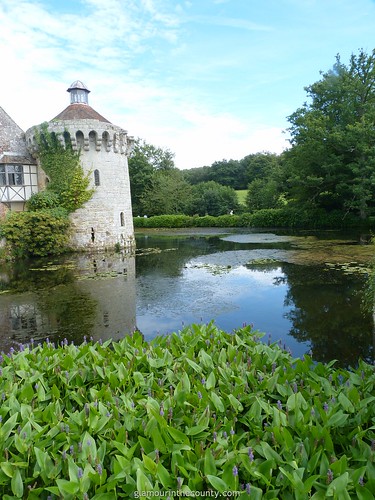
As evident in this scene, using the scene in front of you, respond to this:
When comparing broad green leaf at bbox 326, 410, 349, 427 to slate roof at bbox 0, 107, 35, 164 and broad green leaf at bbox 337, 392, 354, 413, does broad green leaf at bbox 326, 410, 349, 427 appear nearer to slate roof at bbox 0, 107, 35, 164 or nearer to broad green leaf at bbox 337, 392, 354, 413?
broad green leaf at bbox 337, 392, 354, 413

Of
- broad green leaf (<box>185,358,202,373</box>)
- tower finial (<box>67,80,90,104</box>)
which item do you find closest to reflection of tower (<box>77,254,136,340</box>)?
broad green leaf (<box>185,358,202,373</box>)

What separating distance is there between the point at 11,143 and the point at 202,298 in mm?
18330

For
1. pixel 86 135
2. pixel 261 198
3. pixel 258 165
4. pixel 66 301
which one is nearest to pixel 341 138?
pixel 86 135

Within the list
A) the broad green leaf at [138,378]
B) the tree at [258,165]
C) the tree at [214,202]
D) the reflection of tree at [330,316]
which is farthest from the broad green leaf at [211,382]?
the tree at [258,165]

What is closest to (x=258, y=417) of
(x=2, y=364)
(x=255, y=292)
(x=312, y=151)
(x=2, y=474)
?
(x=2, y=474)

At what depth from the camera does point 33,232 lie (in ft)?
68.4

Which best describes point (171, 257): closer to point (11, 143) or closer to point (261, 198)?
point (11, 143)

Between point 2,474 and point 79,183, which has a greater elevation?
point 79,183

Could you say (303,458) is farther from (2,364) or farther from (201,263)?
(201,263)

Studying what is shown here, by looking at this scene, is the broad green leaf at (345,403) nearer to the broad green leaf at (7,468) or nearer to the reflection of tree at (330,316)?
the broad green leaf at (7,468)

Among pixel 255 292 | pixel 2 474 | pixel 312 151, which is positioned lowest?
pixel 255 292

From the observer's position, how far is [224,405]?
119 inches

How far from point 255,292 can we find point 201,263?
6.07 m

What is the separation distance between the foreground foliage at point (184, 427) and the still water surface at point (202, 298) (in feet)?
3.69
